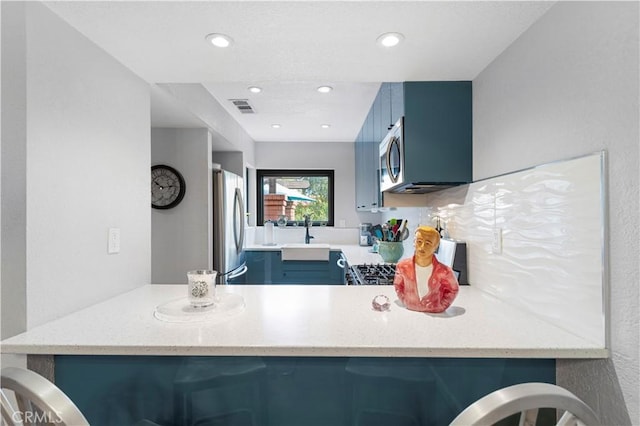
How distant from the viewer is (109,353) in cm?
103

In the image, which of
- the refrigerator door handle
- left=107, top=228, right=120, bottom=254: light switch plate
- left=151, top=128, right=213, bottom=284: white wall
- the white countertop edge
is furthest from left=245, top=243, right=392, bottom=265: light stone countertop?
the white countertop edge

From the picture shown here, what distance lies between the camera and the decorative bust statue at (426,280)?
1.32 meters

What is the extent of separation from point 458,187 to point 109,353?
72.6 inches

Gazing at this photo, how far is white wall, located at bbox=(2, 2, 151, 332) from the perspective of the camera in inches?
45.7

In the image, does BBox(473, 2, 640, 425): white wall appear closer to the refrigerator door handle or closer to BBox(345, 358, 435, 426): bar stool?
BBox(345, 358, 435, 426): bar stool

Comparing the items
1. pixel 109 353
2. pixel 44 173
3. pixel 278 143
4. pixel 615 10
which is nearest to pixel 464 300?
pixel 615 10

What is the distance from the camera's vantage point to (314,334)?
3.58ft

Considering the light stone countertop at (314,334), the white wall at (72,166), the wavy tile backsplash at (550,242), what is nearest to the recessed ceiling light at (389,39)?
the wavy tile backsplash at (550,242)

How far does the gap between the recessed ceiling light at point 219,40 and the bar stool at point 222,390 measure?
1.23m

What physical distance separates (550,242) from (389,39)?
3.24 ft

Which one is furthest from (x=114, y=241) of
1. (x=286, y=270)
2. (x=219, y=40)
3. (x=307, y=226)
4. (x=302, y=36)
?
(x=307, y=226)

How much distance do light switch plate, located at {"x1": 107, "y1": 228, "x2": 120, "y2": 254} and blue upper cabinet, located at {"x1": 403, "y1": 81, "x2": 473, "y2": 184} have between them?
1.49 m

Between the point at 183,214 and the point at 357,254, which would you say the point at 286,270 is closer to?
the point at 357,254

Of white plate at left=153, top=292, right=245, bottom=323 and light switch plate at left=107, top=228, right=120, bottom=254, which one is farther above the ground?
light switch plate at left=107, top=228, right=120, bottom=254
